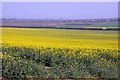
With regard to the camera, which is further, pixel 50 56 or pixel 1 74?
pixel 50 56

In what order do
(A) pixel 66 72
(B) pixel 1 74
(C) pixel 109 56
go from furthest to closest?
1. (C) pixel 109 56
2. (A) pixel 66 72
3. (B) pixel 1 74

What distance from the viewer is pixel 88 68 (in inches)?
Answer: 556

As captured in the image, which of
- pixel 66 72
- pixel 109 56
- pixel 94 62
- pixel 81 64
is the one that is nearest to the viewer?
pixel 66 72

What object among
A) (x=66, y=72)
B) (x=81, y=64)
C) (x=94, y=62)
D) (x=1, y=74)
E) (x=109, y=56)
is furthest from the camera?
(x=109, y=56)

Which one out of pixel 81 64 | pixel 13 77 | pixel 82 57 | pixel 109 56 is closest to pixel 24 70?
pixel 13 77

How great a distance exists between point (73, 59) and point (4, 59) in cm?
312

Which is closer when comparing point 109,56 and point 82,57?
point 82,57

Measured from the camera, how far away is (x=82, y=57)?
1540 cm

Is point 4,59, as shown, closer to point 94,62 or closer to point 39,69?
point 39,69

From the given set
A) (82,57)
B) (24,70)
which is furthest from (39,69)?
(82,57)

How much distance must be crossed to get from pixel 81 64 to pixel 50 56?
5.34 feet

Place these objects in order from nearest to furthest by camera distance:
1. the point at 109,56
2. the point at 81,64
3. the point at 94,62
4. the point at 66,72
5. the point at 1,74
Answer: the point at 1,74
the point at 66,72
the point at 81,64
the point at 94,62
the point at 109,56

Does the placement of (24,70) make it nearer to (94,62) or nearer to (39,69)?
(39,69)

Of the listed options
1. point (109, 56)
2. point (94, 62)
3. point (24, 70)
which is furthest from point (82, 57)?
point (24, 70)
